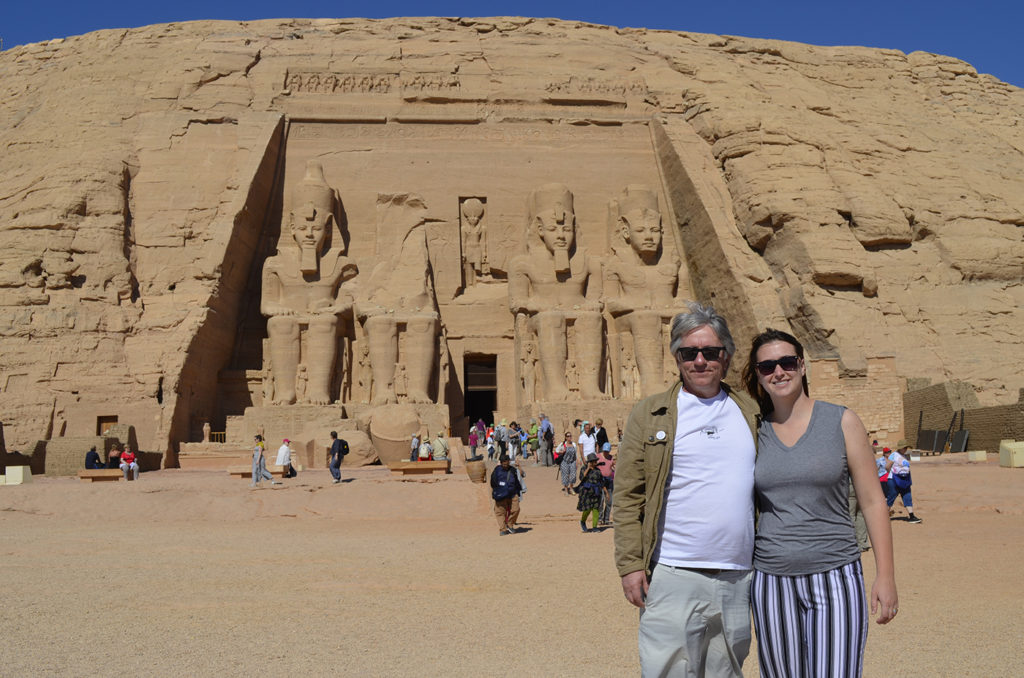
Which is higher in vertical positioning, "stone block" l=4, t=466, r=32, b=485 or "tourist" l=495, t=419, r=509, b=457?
"tourist" l=495, t=419, r=509, b=457

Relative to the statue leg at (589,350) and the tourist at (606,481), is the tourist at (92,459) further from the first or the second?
the statue leg at (589,350)

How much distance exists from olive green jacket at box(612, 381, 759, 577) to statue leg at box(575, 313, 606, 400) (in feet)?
42.8

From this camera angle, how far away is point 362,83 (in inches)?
730

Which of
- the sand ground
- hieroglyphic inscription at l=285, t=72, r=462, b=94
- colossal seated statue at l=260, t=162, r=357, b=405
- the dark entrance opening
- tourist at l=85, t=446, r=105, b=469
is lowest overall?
the sand ground

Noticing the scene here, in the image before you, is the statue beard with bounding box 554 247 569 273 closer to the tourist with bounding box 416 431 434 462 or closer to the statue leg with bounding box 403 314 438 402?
the statue leg with bounding box 403 314 438 402

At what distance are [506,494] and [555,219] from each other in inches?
366

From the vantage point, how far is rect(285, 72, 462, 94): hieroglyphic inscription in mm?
18375

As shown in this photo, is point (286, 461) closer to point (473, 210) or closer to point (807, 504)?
→ point (473, 210)

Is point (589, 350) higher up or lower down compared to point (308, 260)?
lower down

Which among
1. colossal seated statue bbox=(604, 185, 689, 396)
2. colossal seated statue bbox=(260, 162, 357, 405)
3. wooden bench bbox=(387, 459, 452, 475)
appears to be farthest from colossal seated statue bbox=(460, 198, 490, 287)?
wooden bench bbox=(387, 459, 452, 475)

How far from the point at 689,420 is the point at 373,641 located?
2231 millimetres

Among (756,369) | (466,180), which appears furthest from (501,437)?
(756,369)

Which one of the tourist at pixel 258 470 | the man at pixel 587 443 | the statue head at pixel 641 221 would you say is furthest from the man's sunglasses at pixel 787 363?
the statue head at pixel 641 221

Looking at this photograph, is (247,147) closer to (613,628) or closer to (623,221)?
(623,221)
